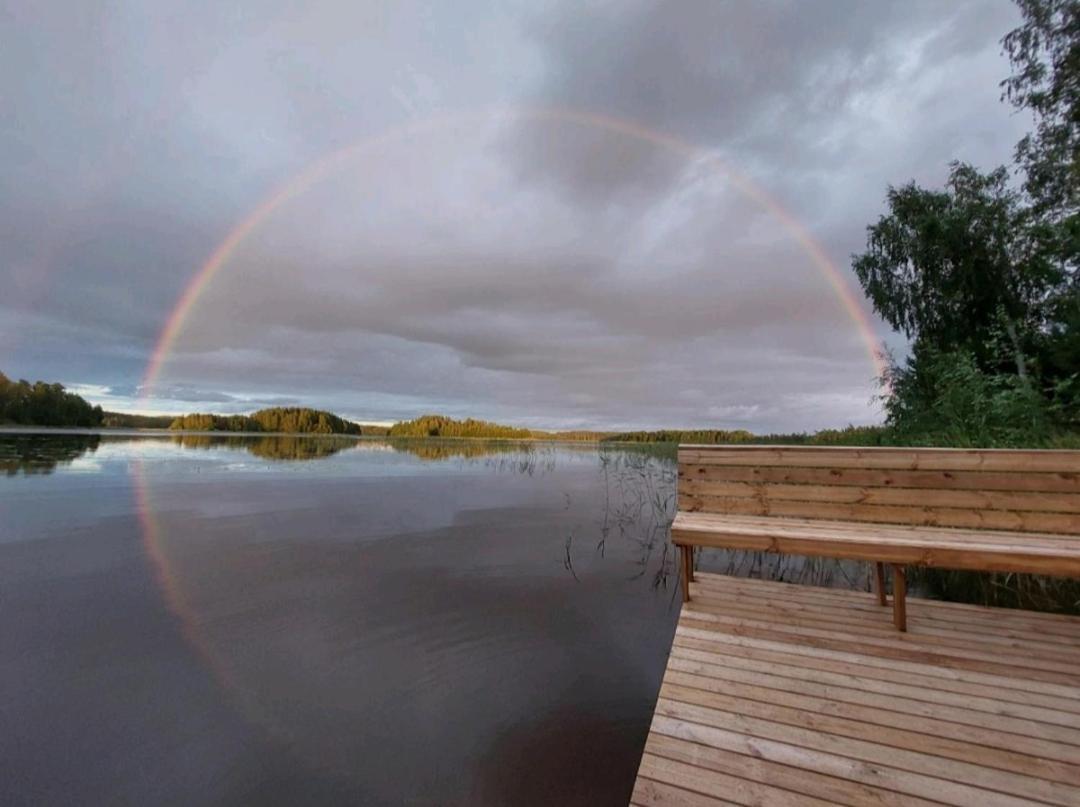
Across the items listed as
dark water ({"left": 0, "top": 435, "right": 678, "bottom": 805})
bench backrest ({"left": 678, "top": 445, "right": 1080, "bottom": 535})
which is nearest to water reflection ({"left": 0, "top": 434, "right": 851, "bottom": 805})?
dark water ({"left": 0, "top": 435, "right": 678, "bottom": 805})

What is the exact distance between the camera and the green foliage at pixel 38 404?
54.3m

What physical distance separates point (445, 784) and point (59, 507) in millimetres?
11869

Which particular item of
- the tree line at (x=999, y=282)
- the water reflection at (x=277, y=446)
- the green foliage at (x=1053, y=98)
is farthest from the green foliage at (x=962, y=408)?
the water reflection at (x=277, y=446)

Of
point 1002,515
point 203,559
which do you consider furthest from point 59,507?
point 1002,515

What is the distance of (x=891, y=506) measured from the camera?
12.1 feet

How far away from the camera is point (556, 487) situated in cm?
1478

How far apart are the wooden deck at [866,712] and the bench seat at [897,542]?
22.8 inches

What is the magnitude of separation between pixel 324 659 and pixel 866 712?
391 cm

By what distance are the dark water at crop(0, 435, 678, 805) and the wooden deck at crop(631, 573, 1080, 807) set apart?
79cm

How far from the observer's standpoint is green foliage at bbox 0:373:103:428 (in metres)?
54.3

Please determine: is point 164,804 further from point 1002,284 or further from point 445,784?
point 1002,284

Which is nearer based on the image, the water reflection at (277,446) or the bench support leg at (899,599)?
the bench support leg at (899,599)

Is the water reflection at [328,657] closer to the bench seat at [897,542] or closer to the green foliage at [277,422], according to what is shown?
the bench seat at [897,542]

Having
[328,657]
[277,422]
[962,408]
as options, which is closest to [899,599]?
[328,657]
